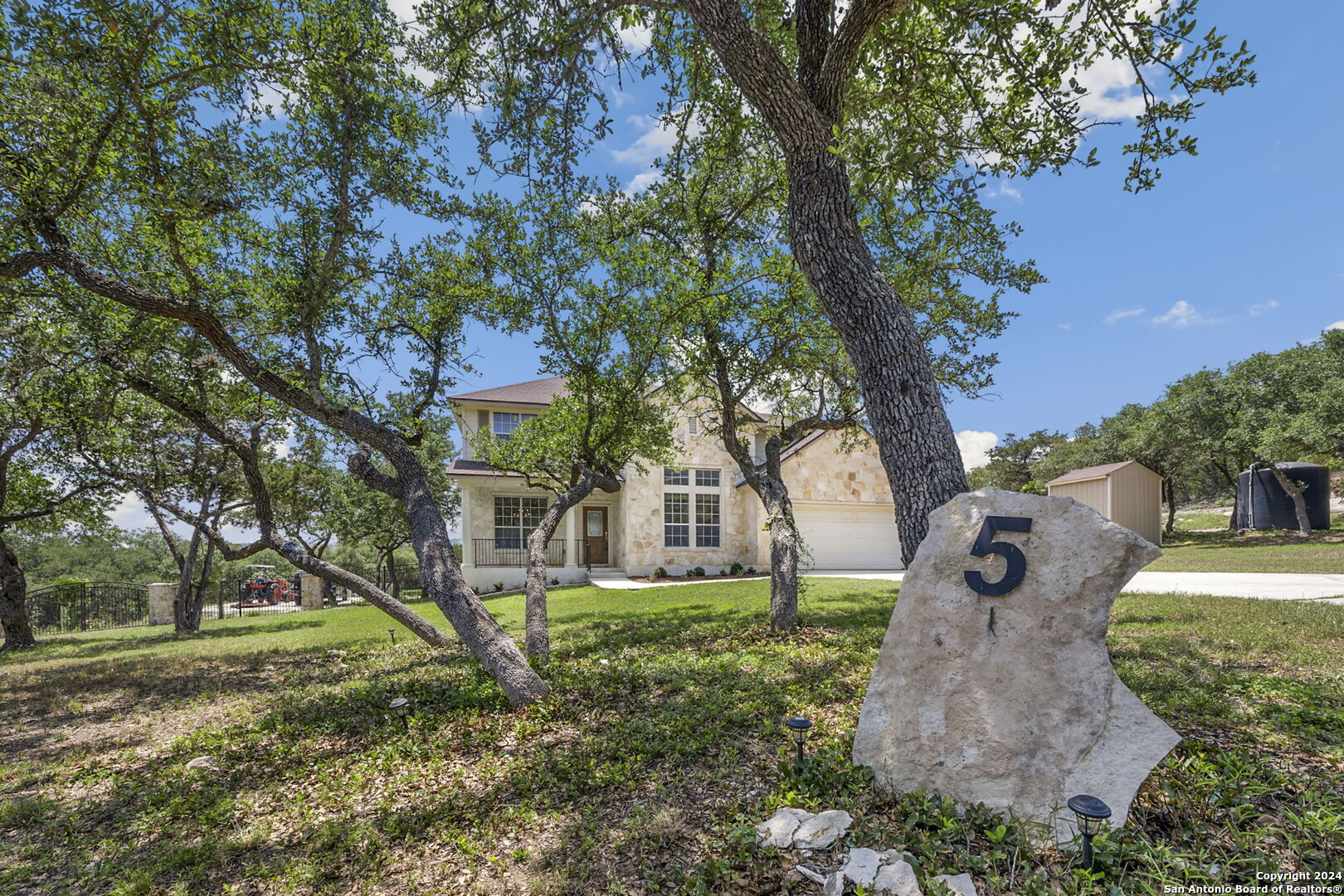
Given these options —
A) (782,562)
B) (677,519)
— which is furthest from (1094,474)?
(782,562)

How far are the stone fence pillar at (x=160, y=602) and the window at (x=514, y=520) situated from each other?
9164mm

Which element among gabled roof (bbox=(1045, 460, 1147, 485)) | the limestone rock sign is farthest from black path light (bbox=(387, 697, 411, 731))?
gabled roof (bbox=(1045, 460, 1147, 485))

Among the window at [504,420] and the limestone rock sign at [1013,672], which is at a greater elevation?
the window at [504,420]

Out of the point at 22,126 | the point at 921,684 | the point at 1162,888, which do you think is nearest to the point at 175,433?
the point at 22,126

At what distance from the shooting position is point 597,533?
20344 mm

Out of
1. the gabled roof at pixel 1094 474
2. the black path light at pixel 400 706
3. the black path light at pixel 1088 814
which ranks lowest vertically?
the black path light at pixel 400 706

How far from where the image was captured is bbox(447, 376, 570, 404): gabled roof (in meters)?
17.6

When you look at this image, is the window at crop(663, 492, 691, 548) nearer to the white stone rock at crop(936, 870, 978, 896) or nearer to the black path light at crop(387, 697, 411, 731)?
the black path light at crop(387, 697, 411, 731)

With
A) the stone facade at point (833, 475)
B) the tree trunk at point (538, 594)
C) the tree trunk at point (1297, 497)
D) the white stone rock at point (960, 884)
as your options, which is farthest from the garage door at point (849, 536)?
the white stone rock at point (960, 884)

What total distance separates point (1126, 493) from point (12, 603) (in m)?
31.6

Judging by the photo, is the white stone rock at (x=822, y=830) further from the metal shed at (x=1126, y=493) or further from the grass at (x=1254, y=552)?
the metal shed at (x=1126, y=493)

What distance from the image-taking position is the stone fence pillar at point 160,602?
1650cm

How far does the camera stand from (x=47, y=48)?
13.6ft

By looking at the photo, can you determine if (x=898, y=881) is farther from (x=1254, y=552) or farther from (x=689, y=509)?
(x=1254, y=552)
